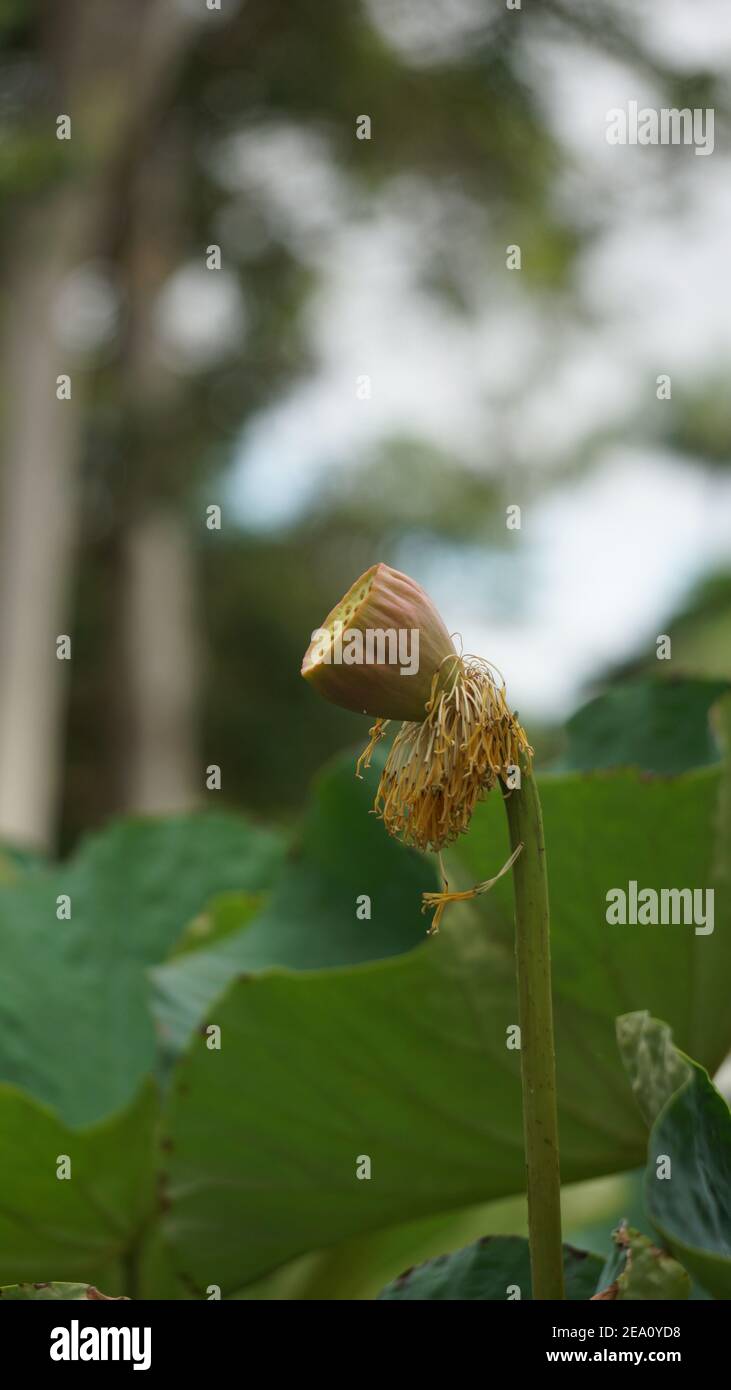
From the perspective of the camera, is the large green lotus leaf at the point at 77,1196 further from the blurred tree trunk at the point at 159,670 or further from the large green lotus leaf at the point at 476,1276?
the blurred tree trunk at the point at 159,670

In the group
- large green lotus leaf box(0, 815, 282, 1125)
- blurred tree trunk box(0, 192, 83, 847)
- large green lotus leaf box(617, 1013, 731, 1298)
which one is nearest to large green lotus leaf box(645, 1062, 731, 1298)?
large green lotus leaf box(617, 1013, 731, 1298)

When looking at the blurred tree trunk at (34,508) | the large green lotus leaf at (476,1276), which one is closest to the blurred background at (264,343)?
the blurred tree trunk at (34,508)

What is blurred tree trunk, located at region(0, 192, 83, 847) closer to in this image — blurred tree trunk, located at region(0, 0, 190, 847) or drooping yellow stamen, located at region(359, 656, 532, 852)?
blurred tree trunk, located at region(0, 0, 190, 847)

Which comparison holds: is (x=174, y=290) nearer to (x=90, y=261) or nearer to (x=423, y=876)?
(x=90, y=261)

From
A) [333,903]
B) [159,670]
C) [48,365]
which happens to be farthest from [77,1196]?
[159,670]

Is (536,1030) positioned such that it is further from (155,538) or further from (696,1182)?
(155,538)

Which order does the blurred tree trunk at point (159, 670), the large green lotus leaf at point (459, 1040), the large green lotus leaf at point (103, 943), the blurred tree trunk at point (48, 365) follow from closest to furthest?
the large green lotus leaf at point (459, 1040), the large green lotus leaf at point (103, 943), the blurred tree trunk at point (48, 365), the blurred tree trunk at point (159, 670)

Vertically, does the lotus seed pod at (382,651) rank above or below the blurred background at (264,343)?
below
